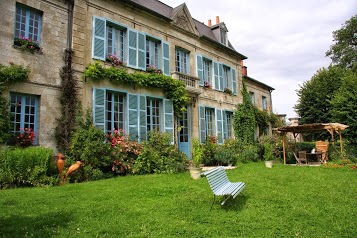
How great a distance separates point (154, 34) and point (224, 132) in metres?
6.61

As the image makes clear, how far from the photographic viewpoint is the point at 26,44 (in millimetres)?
7473

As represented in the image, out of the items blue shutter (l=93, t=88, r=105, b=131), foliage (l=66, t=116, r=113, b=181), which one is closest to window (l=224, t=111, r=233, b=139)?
blue shutter (l=93, t=88, r=105, b=131)

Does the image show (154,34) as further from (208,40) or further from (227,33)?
(227,33)

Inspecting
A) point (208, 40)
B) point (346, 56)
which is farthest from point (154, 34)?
point (346, 56)

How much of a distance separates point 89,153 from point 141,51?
4970 millimetres

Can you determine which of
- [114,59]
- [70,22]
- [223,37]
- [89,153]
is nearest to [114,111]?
[114,59]

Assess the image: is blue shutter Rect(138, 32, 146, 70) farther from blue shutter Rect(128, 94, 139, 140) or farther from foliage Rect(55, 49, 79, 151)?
foliage Rect(55, 49, 79, 151)

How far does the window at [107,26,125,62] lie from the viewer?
981cm

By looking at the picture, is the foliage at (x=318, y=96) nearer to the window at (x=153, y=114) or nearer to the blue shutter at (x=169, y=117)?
the blue shutter at (x=169, y=117)

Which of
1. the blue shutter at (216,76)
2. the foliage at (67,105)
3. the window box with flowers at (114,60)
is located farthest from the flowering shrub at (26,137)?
the blue shutter at (216,76)

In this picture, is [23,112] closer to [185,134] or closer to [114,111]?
[114,111]

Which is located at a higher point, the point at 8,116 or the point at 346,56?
the point at 346,56

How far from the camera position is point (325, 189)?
233 inches

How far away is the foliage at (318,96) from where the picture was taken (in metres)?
20.4
